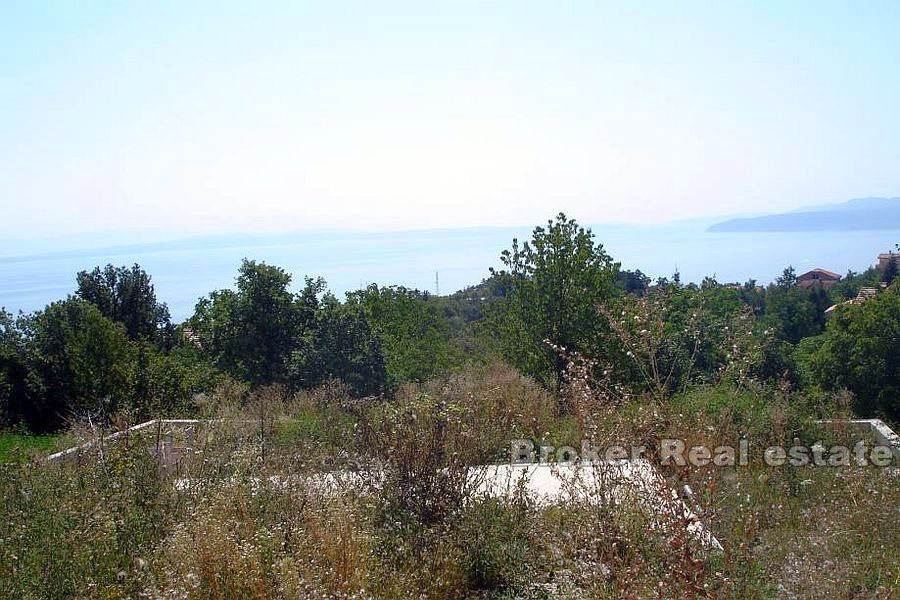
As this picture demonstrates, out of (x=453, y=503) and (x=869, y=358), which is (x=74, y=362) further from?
(x=869, y=358)

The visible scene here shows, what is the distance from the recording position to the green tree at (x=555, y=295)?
384 inches

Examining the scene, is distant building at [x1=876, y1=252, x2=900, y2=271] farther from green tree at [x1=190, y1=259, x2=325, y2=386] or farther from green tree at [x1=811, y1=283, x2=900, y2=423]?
green tree at [x1=190, y1=259, x2=325, y2=386]

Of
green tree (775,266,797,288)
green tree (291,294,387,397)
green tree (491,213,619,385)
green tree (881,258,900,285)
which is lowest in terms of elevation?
green tree (775,266,797,288)

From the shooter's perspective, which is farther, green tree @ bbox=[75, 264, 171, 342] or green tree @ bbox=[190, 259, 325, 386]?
green tree @ bbox=[75, 264, 171, 342]

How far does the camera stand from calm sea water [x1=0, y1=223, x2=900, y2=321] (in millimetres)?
24375

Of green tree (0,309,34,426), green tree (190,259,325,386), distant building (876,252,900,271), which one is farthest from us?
distant building (876,252,900,271)

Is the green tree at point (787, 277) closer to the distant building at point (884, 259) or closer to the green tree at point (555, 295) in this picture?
the distant building at point (884, 259)

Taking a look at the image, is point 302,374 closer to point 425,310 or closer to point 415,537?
point 415,537

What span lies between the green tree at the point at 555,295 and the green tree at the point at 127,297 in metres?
12.8

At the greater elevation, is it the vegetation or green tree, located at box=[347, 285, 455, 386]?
the vegetation

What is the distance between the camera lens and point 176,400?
10.0m

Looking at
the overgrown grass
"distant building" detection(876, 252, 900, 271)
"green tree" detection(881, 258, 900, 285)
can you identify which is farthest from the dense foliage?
"distant building" detection(876, 252, 900, 271)

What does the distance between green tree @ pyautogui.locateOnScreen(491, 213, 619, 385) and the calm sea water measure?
409 mm

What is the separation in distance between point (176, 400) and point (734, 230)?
147 metres
